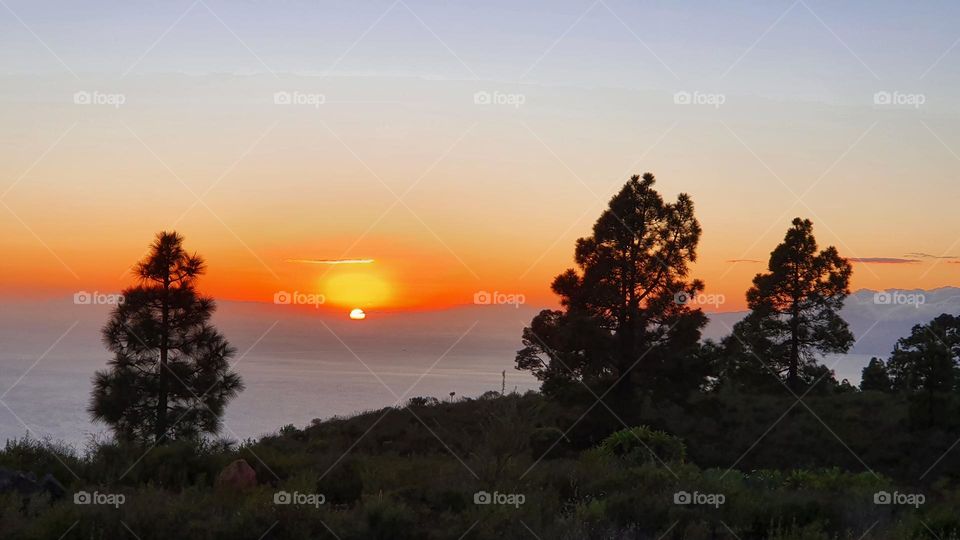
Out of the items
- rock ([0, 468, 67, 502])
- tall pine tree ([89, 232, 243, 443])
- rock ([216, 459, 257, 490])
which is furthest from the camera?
tall pine tree ([89, 232, 243, 443])

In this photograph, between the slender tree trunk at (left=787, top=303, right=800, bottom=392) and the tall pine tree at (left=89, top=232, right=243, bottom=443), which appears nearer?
the tall pine tree at (left=89, top=232, right=243, bottom=443)

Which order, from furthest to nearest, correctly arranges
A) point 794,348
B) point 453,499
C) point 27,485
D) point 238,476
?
point 794,348 → point 238,476 → point 453,499 → point 27,485

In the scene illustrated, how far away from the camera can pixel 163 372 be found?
25.0 metres

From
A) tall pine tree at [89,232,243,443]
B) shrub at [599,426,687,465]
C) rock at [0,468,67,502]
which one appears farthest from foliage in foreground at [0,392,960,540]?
tall pine tree at [89,232,243,443]

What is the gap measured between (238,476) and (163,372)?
11065 mm

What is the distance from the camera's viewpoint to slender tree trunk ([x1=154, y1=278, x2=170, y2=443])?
80.3ft

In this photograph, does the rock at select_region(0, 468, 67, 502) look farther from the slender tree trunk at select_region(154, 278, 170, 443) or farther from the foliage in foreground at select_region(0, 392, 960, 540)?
the slender tree trunk at select_region(154, 278, 170, 443)

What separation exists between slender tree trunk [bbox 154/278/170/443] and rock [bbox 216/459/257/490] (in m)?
9.58

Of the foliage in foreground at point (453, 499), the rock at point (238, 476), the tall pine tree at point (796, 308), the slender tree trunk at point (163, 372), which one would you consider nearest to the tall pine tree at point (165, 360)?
the slender tree trunk at point (163, 372)

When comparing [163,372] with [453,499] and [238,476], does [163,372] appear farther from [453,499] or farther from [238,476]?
[453,499]

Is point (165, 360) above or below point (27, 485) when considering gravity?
above

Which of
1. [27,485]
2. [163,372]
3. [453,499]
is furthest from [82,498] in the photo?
[163,372]

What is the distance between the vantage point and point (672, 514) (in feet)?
41.8

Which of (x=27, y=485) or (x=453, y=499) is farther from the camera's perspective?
(x=453, y=499)
